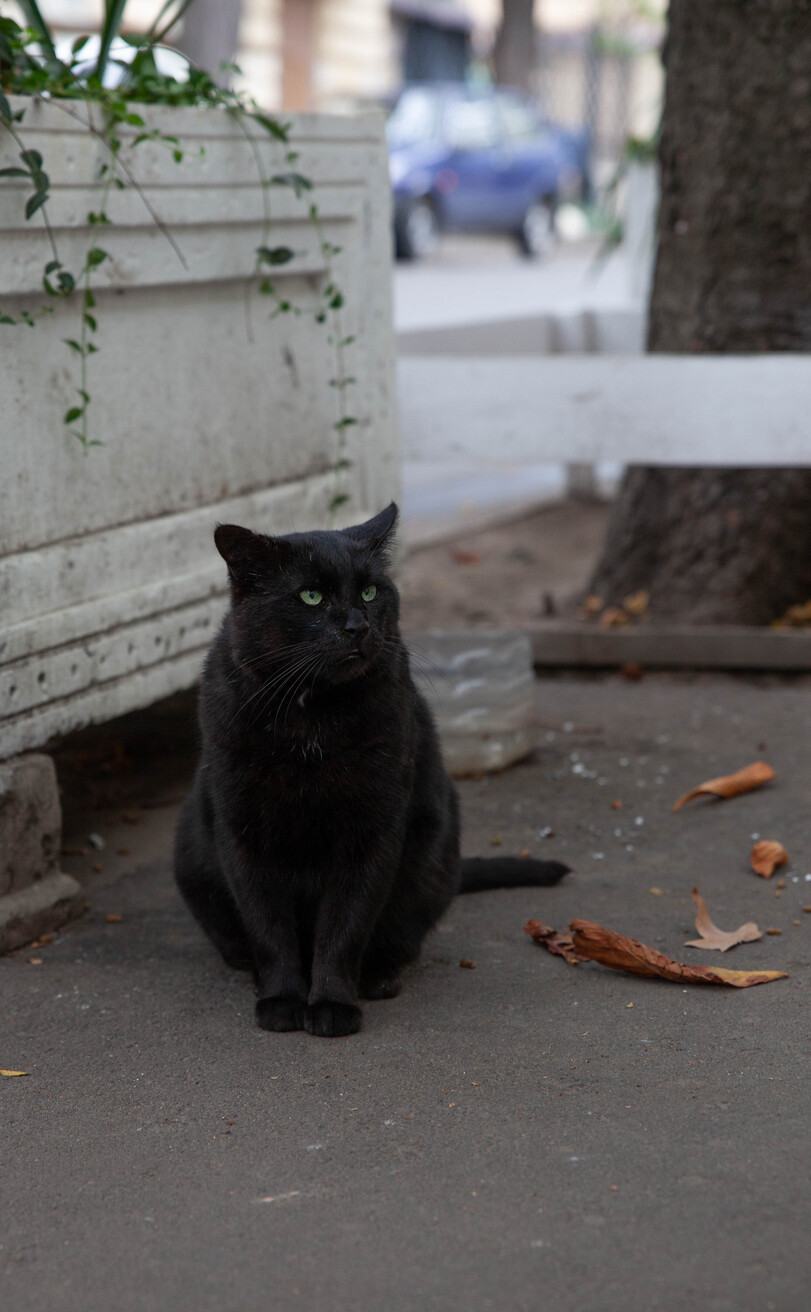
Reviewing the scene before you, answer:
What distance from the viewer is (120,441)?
11.1 ft

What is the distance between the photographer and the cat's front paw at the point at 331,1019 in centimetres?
260

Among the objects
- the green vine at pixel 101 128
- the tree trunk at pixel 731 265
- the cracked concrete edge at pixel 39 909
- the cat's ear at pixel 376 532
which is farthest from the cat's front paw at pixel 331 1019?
the tree trunk at pixel 731 265

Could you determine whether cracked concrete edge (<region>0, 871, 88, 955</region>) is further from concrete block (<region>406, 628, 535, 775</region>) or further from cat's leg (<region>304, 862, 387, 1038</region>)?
concrete block (<region>406, 628, 535, 775</region>)

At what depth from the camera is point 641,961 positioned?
279 cm

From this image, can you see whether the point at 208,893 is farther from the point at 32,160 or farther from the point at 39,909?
the point at 32,160

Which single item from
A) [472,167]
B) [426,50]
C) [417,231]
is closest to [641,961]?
[417,231]

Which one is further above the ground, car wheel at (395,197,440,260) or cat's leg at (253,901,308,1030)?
car wheel at (395,197,440,260)

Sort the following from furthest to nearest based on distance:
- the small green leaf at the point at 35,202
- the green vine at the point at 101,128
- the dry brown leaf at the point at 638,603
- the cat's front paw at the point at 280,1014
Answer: the dry brown leaf at the point at 638,603 < the green vine at the point at 101,128 < the small green leaf at the point at 35,202 < the cat's front paw at the point at 280,1014

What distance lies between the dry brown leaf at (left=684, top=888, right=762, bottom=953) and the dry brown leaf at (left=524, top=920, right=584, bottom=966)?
246mm

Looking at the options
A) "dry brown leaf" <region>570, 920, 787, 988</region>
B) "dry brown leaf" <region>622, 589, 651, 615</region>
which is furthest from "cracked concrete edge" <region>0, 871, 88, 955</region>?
"dry brown leaf" <region>622, 589, 651, 615</region>

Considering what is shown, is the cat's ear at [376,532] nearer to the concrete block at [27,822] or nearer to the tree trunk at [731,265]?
the concrete block at [27,822]

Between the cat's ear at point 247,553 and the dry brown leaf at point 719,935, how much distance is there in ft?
3.96

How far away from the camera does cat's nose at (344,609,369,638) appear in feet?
8.26

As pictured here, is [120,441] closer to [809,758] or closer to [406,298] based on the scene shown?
[809,758]
